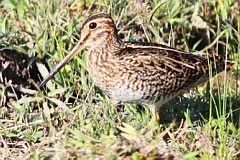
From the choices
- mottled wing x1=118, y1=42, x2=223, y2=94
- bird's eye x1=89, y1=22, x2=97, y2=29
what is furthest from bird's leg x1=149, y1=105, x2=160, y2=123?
bird's eye x1=89, y1=22, x2=97, y2=29

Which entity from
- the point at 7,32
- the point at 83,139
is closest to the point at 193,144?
the point at 83,139

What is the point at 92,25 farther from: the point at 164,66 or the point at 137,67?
the point at 164,66

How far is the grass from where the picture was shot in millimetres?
3562

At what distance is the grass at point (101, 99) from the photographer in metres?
3.56

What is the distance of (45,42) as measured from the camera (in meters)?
5.08

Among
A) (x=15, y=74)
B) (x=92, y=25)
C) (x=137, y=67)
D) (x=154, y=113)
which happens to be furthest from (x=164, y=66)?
(x=15, y=74)

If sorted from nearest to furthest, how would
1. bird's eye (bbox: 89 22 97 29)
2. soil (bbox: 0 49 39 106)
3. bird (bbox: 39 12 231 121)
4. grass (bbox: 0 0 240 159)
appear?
grass (bbox: 0 0 240 159)
bird (bbox: 39 12 231 121)
bird's eye (bbox: 89 22 97 29)
soil (bbox: 0 49 39 106)

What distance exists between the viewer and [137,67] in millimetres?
4250

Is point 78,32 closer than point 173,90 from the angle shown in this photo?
No

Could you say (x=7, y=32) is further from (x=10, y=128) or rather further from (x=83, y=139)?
(x=83, y=139)

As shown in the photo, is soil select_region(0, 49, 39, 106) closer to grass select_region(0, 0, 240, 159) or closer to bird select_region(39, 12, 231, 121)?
grass select_region(0, 0, 240, 159)

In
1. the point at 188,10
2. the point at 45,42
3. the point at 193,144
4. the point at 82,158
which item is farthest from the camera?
the point at 188,10

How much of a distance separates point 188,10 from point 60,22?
1353mm

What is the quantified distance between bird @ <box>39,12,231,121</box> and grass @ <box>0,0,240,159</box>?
18 cm
